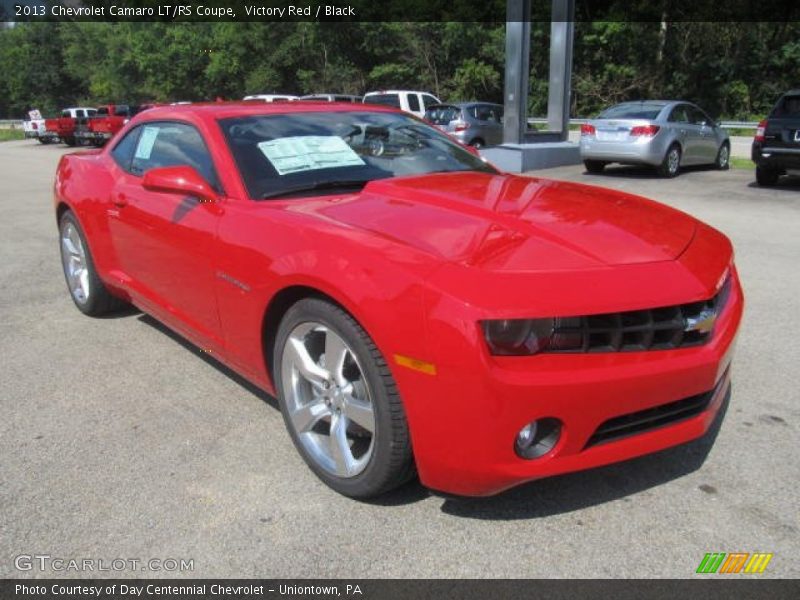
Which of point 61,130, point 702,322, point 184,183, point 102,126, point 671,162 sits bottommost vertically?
point 671,162

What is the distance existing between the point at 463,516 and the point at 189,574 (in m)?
0.97

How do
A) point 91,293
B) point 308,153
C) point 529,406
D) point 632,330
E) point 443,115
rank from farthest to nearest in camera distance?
point 443,115, point 91,293, point 308,153, point 632,330, point 529,406

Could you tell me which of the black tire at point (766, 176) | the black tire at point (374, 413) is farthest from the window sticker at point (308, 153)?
the black tire at point (766, 176)

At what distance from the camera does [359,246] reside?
2.46 meters

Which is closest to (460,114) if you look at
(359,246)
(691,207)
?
(691,207)

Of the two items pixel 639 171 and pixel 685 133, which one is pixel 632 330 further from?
pixel 639 171

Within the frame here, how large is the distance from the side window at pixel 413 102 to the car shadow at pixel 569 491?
70.1ft

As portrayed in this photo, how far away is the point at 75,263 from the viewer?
509 cm

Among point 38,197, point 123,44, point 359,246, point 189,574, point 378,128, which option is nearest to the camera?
point 189,574

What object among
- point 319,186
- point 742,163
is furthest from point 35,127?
point 319,186

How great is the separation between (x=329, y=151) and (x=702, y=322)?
198 cm

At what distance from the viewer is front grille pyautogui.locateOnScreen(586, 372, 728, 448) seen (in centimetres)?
229

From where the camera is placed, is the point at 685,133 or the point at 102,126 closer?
the point at 685,133

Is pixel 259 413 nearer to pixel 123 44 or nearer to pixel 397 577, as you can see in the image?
pixel 397 577
